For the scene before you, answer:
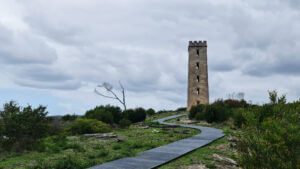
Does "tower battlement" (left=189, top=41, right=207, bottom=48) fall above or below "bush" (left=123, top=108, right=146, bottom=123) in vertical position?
above

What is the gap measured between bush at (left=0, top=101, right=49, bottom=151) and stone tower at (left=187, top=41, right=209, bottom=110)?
3279 cm

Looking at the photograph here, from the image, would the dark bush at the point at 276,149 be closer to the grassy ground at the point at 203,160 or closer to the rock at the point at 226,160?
the grassy ground at the point at 203,160

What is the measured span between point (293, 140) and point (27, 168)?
259 inches

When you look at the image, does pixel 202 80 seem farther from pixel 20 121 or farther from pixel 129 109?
pixel 20 121

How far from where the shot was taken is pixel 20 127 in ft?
32.3

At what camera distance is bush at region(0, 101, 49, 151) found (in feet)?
32.3

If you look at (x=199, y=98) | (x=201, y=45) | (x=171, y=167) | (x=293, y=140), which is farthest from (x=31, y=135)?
(x=201, y=45)

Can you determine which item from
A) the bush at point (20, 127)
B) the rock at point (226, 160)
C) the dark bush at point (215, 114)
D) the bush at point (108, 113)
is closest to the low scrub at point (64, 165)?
the bush at point (20, 127)

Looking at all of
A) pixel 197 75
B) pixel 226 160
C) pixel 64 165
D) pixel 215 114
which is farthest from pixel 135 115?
pixel 64 165

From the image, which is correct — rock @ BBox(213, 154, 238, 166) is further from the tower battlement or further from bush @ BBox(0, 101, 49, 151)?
the tower battlement

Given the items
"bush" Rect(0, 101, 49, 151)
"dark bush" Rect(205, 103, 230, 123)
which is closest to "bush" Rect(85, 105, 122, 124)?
"dark bush" Rect(205, 103, 230, 123)

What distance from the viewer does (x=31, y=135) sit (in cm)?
1023

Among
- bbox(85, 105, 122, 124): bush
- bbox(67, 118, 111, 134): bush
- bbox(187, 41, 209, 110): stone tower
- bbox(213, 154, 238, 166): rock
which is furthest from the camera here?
bbox(187, 41, 209, 110): stone tower

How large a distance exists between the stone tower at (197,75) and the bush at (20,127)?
3279cm
